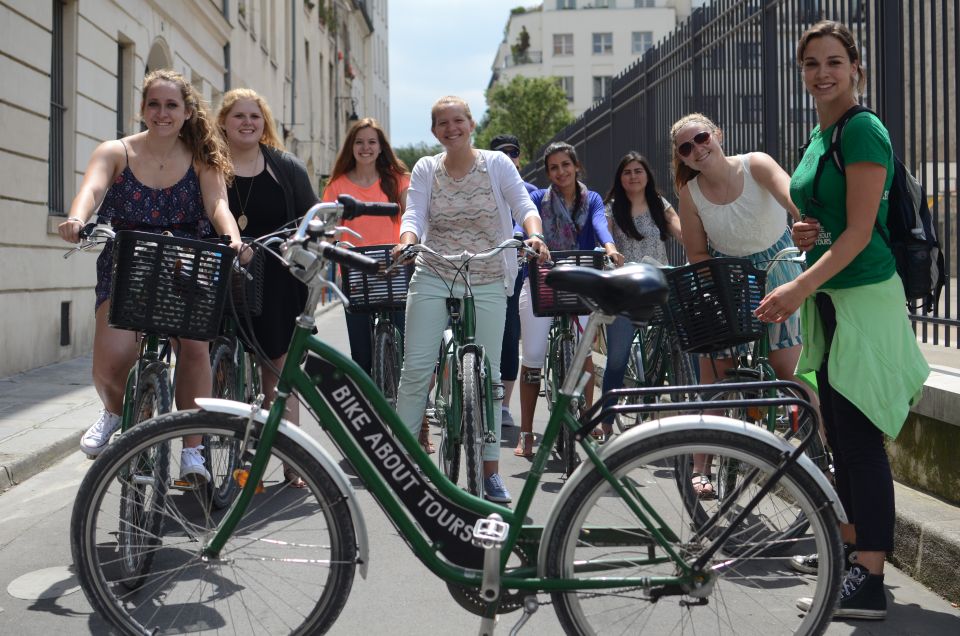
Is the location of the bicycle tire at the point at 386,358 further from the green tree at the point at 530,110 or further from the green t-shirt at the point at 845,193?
the green tree at the point at 530,110

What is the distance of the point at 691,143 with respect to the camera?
17.1ft

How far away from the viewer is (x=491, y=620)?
10.8 feet

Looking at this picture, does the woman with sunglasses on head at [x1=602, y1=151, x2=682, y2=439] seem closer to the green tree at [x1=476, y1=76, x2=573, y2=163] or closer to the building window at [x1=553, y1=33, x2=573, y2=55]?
the green tree at [x1=476, y1=76, x2=573, y2=163]

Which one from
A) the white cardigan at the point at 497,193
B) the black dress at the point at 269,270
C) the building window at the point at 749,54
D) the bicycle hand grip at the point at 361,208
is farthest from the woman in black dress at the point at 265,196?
the building window at the point at 749,54

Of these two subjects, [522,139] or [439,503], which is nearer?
[439,503]

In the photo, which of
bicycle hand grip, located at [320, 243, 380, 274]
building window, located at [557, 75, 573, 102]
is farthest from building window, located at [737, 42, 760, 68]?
building window, located at [557, 75, 573, 102]

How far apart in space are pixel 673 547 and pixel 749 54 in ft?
18.9

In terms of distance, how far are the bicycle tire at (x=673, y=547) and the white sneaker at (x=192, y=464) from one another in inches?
45.8

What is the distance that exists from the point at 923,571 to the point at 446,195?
2634 millimetres

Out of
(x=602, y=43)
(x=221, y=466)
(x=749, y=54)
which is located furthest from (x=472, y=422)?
(x=602, y=43)

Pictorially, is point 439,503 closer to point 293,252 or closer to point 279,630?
point 279,630

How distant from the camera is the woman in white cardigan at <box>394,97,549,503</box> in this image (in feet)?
18.0

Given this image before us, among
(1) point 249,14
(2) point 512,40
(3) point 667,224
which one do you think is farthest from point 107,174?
(2) point 512,40

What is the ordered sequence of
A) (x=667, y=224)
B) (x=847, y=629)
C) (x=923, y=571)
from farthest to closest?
(x=667, y=224)
(x=923, y=571)
(x=847, y=629)
